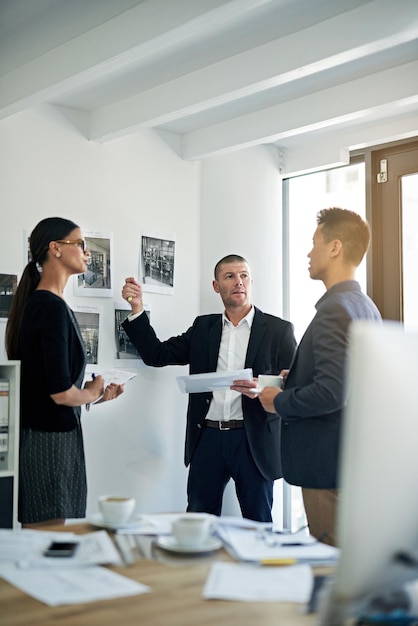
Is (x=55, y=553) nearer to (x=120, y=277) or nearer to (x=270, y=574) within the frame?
(x=270, y=574)

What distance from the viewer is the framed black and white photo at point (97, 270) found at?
13.2 ft

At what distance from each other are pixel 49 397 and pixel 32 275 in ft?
1.76

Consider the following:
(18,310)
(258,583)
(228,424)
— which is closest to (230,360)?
(228,424)

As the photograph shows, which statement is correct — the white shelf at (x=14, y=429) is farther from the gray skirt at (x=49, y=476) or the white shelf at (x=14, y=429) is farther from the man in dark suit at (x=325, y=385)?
the man in dark suit at (x=325, y=385)

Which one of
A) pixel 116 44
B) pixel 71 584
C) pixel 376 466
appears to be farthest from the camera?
pixel 116 44

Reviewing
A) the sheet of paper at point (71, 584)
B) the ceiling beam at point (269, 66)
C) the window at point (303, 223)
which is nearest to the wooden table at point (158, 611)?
the sheet of paper at point (71, 584)

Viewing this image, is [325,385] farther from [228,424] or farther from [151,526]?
[228,424]

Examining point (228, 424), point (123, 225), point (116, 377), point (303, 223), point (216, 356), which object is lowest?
point (228, 424)

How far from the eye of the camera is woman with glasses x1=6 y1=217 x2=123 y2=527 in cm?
292

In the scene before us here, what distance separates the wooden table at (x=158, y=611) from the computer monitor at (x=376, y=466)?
0.18 meters

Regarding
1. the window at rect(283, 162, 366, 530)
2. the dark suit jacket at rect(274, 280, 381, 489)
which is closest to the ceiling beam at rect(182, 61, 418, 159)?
the window at rect(283, 162, 366, 530)

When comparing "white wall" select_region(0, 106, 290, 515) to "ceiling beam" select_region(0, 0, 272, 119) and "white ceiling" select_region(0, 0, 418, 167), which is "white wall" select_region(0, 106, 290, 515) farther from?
"ceiling beam" select_region(0, 0, 272, 119)

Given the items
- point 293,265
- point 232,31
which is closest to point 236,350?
point 293,265

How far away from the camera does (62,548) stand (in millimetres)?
1635
